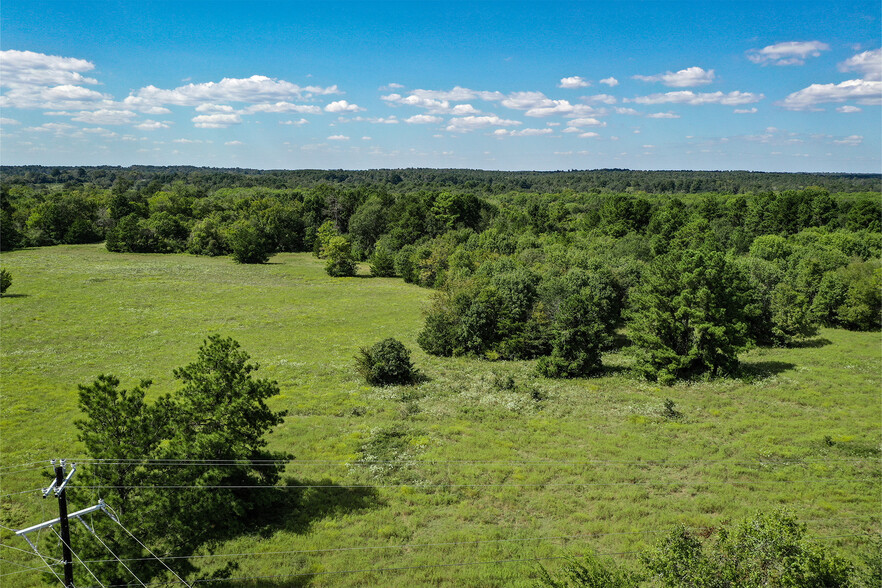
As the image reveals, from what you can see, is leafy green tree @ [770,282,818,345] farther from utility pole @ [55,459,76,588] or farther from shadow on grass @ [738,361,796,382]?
utility pole @ [55,459,76,588]

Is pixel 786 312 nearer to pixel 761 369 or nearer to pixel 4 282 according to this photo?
pixel 761 369

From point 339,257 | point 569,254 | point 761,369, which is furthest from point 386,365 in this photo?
point 339,257

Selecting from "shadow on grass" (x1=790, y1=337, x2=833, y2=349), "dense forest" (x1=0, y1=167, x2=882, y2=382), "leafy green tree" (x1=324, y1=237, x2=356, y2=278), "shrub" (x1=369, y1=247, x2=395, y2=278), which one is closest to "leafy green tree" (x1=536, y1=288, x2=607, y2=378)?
"dense forest" (x1=0, y1=167, x2=882, y2=382)

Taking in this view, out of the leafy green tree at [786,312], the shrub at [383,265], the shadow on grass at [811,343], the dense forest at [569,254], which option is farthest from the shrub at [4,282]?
the shadow on grass at [811,343]

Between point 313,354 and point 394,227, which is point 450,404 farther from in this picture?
point 394,227

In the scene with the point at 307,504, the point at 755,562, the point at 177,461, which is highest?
the point at 755,562

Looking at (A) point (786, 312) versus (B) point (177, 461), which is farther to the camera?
(A) point (786, 312)
